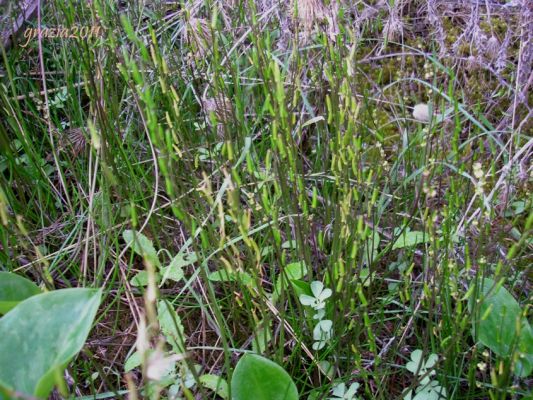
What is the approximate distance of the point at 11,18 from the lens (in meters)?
1.83

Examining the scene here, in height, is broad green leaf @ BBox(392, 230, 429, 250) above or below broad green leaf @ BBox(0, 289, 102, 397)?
below

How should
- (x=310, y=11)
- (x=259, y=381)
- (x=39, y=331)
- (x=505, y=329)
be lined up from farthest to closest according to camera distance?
(x=310, y=11) < (x=505, y=329) < (x=259, y=381) < (x=39, y=331)

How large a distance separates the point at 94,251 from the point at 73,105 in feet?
1.71

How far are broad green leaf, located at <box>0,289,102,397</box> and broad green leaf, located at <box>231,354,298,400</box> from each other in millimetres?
292

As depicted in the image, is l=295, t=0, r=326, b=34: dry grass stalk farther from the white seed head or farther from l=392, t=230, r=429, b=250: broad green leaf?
l=392, t=230, r=429, b=250: broad green leaf

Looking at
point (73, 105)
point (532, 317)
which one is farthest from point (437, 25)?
point (73, 105)

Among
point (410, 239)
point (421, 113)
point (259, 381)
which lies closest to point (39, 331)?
point (259, 381)

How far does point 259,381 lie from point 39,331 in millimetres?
373

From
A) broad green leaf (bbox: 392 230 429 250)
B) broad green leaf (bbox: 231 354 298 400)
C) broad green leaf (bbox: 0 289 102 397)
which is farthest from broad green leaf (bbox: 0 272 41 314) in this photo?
broad green leaf (bbox: 392 230 429 250)

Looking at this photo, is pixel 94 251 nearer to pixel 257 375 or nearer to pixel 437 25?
pixel 257 375

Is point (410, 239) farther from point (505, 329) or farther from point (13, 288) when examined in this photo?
point (13, 288)

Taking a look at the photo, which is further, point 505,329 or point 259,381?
point 505,329

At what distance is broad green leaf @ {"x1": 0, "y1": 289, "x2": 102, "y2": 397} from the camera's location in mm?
837

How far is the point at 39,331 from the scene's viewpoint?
2.80ft
